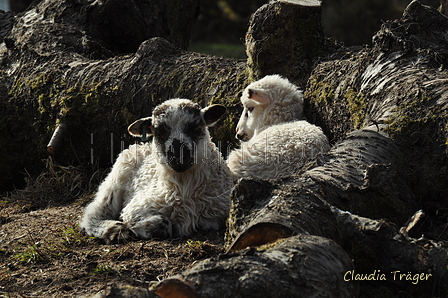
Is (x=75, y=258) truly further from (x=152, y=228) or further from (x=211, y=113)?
(x=211, y=113)

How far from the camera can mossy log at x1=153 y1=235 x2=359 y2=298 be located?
7.89ft

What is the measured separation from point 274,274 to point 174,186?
109 inches

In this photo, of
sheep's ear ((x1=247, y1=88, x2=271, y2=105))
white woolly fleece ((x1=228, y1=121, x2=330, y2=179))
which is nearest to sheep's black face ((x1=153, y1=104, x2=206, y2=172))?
white woolly fleece ((x1=228, y1=121, x2=330, y2=179))

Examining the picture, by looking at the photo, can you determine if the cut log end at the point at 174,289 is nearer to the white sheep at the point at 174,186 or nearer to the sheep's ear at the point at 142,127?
the white sheep at the point at 174,186

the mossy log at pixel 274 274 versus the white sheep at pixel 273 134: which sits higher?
the mossy log at pixel 274 274

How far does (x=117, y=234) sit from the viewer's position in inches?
193

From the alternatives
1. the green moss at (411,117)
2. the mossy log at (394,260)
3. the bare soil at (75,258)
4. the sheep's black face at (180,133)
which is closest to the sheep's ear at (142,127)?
the sheep's black face at (180,133)

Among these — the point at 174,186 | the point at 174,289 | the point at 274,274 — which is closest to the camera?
the point at 174,289

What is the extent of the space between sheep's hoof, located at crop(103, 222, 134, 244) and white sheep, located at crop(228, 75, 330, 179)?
4.30ft

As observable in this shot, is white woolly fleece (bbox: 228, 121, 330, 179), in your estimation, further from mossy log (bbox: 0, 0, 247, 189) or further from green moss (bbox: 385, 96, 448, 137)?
mossy log (bbox: 0, 0, 247, 189)

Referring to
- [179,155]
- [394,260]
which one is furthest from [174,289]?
[179,155]

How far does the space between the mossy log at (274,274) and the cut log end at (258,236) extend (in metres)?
0.19

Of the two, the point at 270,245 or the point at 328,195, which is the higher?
the point at 270,245

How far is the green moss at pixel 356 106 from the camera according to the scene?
17.2ft
